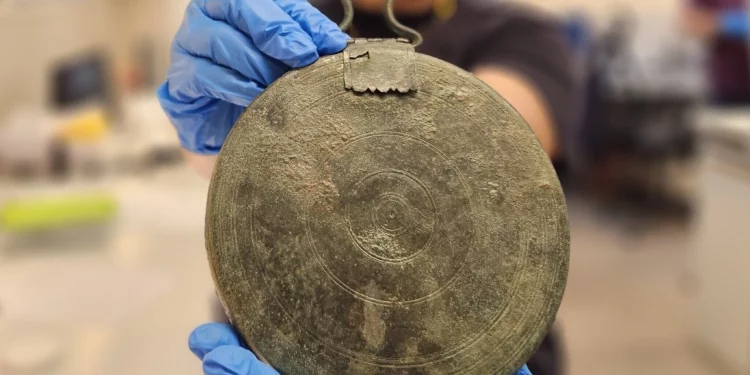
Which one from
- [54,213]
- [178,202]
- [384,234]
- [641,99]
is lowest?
[641,99]

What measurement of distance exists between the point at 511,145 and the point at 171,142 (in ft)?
5.82

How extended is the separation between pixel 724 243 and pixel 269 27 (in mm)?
2268

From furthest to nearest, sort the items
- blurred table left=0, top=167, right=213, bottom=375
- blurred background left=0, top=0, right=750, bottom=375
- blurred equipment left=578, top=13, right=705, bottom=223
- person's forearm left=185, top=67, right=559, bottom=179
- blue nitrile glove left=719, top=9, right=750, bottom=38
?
blurred equipment left=578, top=13, right=705, bottom=223
blue nitrile glove left=719, top=9, right=750, bottom=38
blurred background left=0, top=0, right=750, bottom=375
blurred table left=0, top=167, right=213, bottom=375
person's forearm left=185, top=67, right=559, bottom=179

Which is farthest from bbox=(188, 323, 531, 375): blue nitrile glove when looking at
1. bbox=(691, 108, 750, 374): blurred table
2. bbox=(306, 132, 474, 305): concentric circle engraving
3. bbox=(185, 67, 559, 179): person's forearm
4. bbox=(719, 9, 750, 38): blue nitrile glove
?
bbox=(719, 9, 750, 38): blue nitrile glove

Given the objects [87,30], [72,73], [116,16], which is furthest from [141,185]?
[116,16]

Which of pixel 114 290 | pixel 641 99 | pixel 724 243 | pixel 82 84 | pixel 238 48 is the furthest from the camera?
pixel 641 99

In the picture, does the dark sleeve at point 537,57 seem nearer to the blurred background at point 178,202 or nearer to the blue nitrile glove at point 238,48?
the blurred background at point 178,202

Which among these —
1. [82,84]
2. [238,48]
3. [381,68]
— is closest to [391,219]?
[381,68]

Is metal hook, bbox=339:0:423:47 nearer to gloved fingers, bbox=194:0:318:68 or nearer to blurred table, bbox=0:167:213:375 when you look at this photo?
gloved fingers, bbox=194:0:318:68

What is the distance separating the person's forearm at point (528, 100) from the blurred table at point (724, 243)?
150 cm

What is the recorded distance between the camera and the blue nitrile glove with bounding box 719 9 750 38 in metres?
2.82

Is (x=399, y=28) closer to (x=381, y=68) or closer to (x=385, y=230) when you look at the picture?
(x=381, y=68)

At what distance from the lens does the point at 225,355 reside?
587 millimetres

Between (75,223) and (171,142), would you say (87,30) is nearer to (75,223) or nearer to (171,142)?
(171,142)
